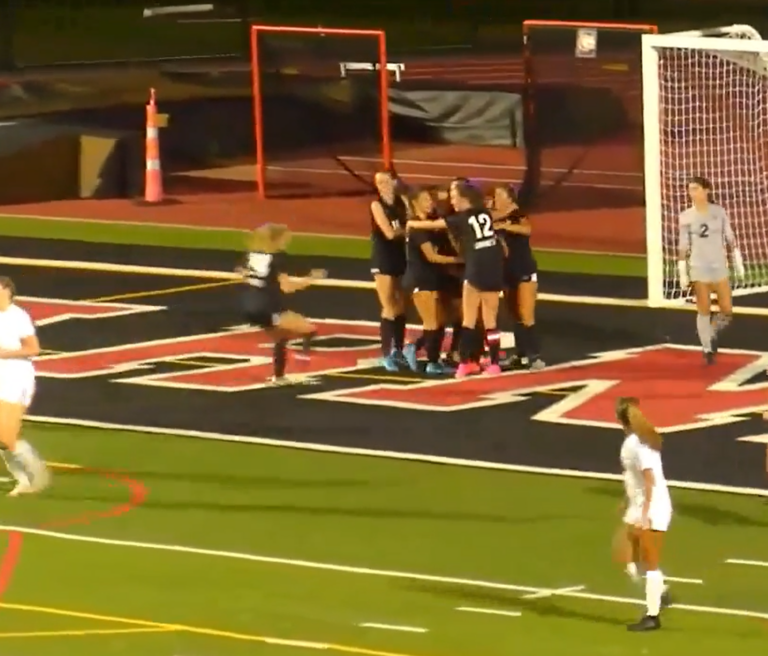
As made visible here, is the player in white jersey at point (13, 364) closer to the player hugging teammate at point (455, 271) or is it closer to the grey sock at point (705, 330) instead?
the player hugging teammate at point (455, 271)

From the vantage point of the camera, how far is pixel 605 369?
21.2m

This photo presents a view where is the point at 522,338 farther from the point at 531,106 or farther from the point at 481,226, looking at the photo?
the point at 531,106

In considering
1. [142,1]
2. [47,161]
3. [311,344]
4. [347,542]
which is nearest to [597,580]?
[347,542]

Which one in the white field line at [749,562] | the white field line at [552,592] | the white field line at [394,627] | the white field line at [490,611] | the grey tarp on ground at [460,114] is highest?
the grey tarp on ground at [460,114]

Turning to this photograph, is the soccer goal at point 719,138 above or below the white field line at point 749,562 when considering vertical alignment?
above

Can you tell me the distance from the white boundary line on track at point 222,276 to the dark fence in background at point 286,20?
24.4 m

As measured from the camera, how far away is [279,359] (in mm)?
20562

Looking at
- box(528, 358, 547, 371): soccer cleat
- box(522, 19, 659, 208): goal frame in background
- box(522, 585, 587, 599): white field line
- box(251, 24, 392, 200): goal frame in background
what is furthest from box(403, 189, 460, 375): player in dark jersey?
box(251, 24, 392, 200): goal frame in background

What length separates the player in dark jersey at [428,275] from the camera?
20.4 m

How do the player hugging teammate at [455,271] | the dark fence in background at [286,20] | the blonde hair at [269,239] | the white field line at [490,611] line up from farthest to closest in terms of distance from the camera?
the dark fence in background at [286,20] → the player hugging teammate at [455,271] → the blonde hair at [269,239] → the white field line at [490,611]

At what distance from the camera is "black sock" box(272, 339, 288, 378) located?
2047 cm

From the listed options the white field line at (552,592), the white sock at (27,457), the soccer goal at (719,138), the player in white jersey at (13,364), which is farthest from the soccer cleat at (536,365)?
the white field line at (552,592)

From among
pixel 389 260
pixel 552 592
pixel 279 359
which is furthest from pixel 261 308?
pixel 552 592

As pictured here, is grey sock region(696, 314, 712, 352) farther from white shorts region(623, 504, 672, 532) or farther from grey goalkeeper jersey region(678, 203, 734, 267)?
white shorts region(623, 504, 672, 532)
